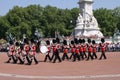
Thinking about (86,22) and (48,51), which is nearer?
(48,51)

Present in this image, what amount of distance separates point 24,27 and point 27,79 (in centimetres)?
6904

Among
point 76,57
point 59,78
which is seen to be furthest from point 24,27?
point 59,78

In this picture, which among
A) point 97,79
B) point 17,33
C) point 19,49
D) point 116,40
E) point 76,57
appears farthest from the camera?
point 17,33

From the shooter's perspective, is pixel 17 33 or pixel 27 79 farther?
pixel 17 33

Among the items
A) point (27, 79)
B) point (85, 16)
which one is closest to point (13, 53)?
point (27, 79)

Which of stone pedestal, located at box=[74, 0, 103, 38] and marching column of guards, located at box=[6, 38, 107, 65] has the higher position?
stone pedestal, located at box=[74, 0, 103, 38]

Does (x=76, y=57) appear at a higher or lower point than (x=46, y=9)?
lower

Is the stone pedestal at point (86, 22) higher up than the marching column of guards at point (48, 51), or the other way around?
the stone pedestal at point (86, 22)

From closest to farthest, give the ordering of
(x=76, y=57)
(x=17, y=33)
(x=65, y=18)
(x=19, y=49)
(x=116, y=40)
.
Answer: (x=19, y=49), (x=76, y=57), (x=116, y=40), (x=17, y=33), (x=65, y=18)

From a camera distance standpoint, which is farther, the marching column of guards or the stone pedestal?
the stone pedestal

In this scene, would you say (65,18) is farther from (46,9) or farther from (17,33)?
(17,33)

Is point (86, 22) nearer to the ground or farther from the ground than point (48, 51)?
farther from the ground

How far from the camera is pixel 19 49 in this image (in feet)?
80.6

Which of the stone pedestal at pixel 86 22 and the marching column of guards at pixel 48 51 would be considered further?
the stone pedestal at pixel 86 22
